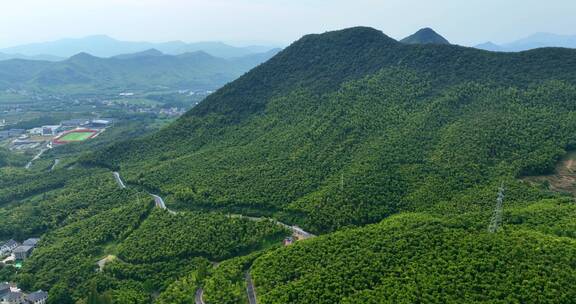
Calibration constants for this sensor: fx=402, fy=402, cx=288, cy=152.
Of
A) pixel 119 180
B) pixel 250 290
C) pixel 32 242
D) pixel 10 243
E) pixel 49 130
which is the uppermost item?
pixel 119 180

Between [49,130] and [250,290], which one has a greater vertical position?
[250,290]

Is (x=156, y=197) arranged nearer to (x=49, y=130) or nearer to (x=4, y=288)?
(x=4, y=288)

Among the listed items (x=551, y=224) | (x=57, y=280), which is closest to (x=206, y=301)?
(x=57, y=280)

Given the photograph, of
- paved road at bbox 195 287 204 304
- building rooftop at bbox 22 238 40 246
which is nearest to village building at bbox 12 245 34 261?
building rooftop at bbox 22 238 40 246

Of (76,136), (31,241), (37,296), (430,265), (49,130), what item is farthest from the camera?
(49,130)

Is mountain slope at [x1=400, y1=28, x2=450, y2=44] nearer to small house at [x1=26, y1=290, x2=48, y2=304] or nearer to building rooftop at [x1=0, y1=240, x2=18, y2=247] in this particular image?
building rooftop at [x1=0, y1=240, x2=18, y2=247]

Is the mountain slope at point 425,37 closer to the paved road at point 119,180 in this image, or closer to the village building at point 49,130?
the paved road at point 119,180

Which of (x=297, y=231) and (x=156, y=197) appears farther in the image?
(x=156, y=197)

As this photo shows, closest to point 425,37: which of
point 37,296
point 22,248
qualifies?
point 22,248
